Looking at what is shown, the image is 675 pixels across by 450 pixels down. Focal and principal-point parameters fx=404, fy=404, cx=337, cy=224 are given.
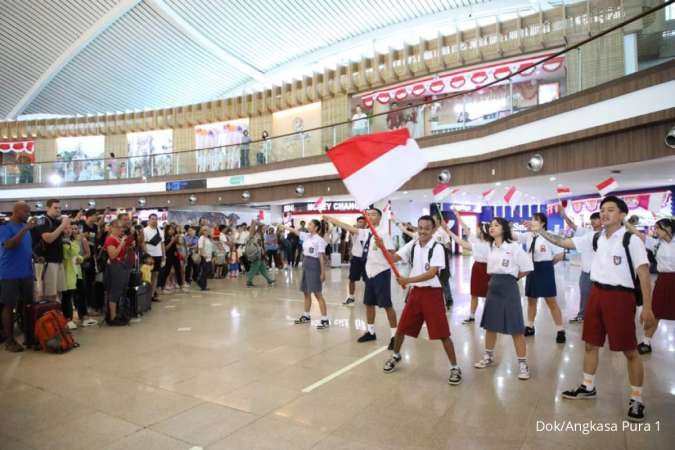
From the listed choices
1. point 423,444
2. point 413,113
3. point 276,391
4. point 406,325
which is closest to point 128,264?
point 276,391

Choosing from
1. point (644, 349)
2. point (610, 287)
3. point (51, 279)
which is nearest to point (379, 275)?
point (610, 287)

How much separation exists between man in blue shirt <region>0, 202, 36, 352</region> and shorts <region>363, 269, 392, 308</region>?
420 centimetres

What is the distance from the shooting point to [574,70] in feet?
26.0

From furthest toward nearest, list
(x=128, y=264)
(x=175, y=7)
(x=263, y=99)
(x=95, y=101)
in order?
1. (x=95, y=101)
2. (x=175, y=7)
3. (x=263, y=99)
4. (x=128, y=264)

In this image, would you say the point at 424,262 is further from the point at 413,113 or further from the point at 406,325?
the point at 413,113

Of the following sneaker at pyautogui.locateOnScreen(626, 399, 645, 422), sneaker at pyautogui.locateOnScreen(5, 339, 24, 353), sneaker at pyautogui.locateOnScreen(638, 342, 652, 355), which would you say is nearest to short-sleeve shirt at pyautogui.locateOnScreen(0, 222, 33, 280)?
sneaker at pyautogui.locateOnScreen(5, 339, 24, 353)

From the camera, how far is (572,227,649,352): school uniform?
3045 millimetres

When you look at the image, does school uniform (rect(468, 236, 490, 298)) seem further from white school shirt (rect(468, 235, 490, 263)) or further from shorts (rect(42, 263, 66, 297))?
shorts (rect(42, 263, 66, 297))

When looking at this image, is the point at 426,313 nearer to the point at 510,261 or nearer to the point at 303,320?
the point at 510,261

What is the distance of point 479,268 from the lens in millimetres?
6008

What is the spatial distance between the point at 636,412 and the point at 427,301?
1747 mm

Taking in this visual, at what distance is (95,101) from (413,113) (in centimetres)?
2711

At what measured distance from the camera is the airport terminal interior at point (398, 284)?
10.1ft

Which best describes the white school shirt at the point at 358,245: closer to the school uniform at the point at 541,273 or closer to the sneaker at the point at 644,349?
the school uniform at the point at 541,273
